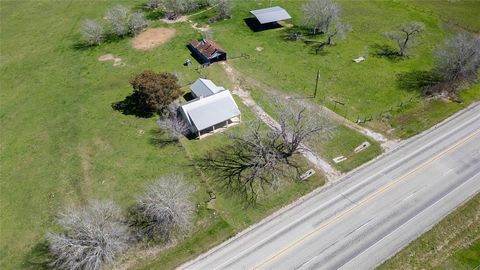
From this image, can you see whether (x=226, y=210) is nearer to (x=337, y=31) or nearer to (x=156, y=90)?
(x=156, y=90)

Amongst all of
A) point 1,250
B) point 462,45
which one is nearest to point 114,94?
point 1,250

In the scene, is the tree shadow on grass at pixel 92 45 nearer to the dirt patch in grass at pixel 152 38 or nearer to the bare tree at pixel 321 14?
the dirt patch in grass at pixel 152 38

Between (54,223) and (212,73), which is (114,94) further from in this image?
(54,223)

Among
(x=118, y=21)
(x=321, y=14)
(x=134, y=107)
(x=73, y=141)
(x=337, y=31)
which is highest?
(x=321, y=14)

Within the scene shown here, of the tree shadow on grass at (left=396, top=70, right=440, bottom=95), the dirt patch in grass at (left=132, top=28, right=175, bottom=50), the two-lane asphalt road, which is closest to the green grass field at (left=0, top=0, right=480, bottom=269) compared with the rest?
the tree shadow on grass at (left=396, top=70, right=440, bottom=95)

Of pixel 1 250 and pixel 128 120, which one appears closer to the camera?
pixel 1 250

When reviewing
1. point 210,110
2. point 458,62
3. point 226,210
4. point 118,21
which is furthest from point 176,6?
point 458,62
